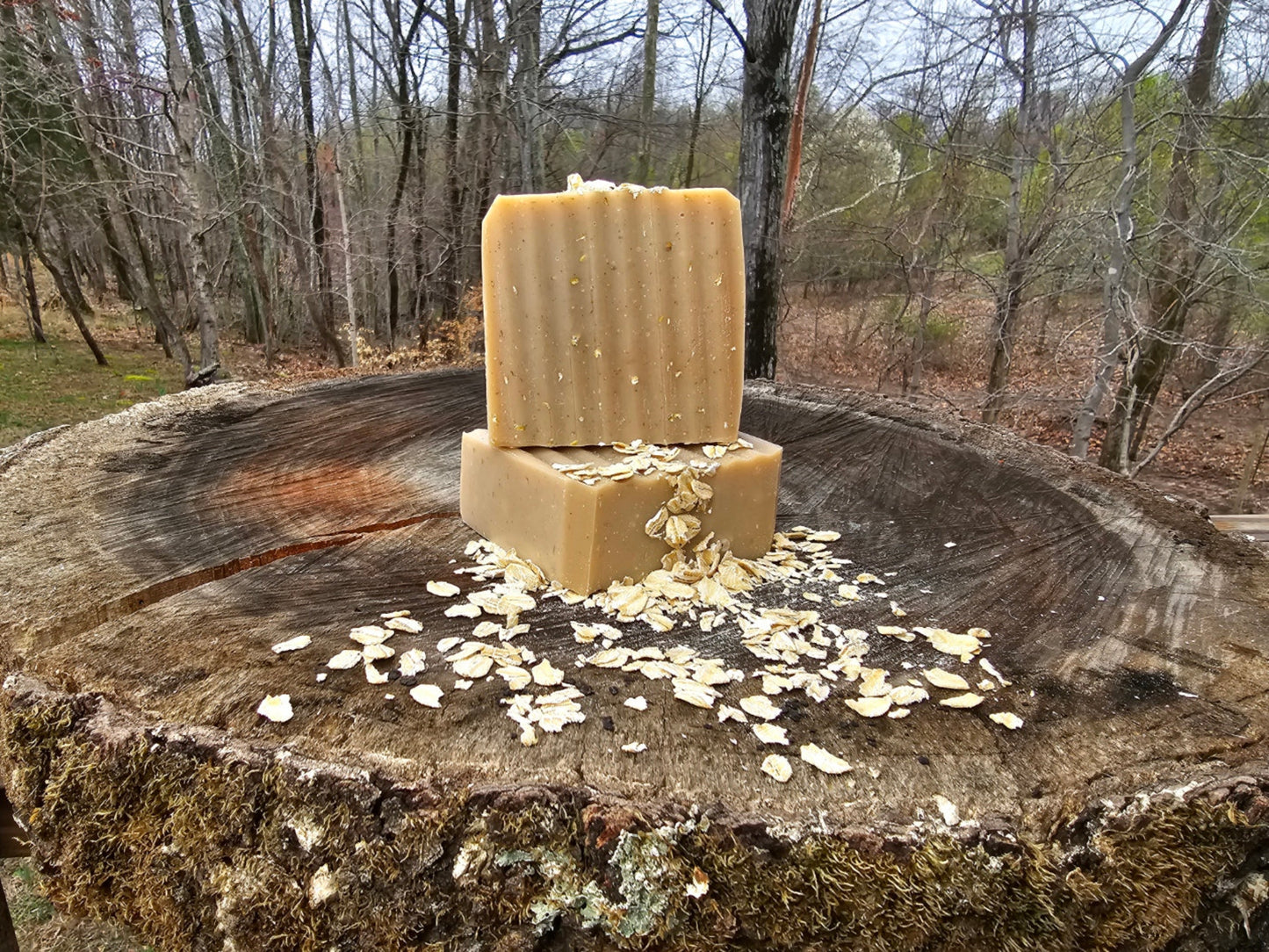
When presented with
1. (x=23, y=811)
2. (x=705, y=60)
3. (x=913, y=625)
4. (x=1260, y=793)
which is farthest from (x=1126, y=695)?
(x=705, y=60)

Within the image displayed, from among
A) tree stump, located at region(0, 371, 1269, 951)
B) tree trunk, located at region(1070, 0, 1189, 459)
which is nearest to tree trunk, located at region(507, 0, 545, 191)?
tree trunk, located at region(1070, 0, 1189, 459)

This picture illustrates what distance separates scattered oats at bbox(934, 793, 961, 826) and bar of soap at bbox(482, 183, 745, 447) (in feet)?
3.43

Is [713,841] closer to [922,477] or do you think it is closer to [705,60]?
[922,477]

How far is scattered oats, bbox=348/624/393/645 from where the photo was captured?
1.30m

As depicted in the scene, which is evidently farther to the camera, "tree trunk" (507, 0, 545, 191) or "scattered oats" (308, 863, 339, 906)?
"tree trunk" (507, 0, 545, 191)

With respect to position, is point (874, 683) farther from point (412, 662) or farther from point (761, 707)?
point (412, 662)

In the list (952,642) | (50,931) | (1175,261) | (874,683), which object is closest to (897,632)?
(952,642)

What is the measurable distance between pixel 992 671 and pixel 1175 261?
24.1 ft

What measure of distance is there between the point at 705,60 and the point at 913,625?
40.2ft

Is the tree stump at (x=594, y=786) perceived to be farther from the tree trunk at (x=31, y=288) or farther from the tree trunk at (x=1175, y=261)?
the tree trunk at (x=31, y=288)

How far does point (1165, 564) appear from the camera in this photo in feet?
5.68

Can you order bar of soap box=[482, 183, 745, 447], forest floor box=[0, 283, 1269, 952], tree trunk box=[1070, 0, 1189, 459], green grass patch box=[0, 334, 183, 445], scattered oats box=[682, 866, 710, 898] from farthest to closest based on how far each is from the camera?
forest floor box=[0, 283, 1269, 952]
green grass patch box=[0, 334, 183, 445]
tree trunk box=[1070, 0, 1189, 459]
bar of soap box=[482, 183, 745, 447]
scattered oats box=[682, 866, 710, 898]

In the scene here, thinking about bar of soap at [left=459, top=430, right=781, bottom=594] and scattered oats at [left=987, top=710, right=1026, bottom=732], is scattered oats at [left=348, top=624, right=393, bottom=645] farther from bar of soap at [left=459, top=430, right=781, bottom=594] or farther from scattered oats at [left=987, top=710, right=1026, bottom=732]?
scattered oats at [left=987, top=710, right=1026, bottom=732]

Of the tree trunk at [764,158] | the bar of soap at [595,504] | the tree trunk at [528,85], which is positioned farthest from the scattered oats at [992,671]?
the tree trunk at [528,85]
